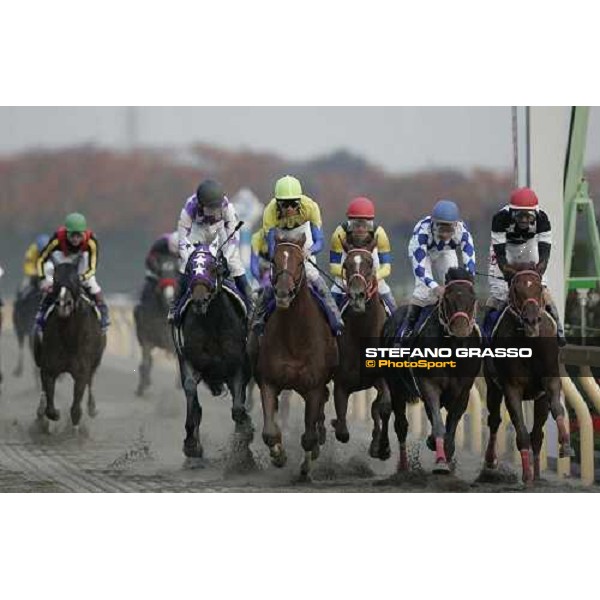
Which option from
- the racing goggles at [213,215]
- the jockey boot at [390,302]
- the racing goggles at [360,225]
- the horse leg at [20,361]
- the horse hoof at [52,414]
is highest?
the racing goggles at [213,215]

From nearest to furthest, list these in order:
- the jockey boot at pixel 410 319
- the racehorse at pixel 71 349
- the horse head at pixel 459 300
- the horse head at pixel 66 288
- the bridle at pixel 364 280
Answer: the horse head at pixel 459 300 → the bridle at pixel 364 280 → the jockey boot at pixel 410 319 → the horse head at pixel 66 288 → the racehorse at pixel 71 349

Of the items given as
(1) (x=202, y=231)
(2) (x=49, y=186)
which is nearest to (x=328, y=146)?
(1) (x=202, y=231)

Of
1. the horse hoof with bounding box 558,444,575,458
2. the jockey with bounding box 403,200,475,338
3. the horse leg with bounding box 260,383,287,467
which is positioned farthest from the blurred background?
the horse hoof with bounding box 558,444,575,458

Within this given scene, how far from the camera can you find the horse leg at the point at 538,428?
13562 mm

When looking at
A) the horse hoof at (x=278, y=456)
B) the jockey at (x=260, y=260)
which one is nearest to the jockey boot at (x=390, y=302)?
the jockey at (x=260, y=260)

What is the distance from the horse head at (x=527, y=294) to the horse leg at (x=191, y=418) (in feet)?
6.95

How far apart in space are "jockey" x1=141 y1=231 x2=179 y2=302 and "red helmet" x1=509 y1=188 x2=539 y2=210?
7.18 feet

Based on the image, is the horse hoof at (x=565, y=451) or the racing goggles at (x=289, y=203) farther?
the horse hoof at (x=565, y=451)

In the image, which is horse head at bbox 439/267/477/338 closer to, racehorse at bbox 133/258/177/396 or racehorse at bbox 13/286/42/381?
racehorse at bbox 133/258/177/396

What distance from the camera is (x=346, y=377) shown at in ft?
44.6

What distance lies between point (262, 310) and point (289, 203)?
695mm

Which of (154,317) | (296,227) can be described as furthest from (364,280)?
(154,317)

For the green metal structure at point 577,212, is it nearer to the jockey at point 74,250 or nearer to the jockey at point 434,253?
the jockey at point 434,253

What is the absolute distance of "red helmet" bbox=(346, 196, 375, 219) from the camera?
13.6m
